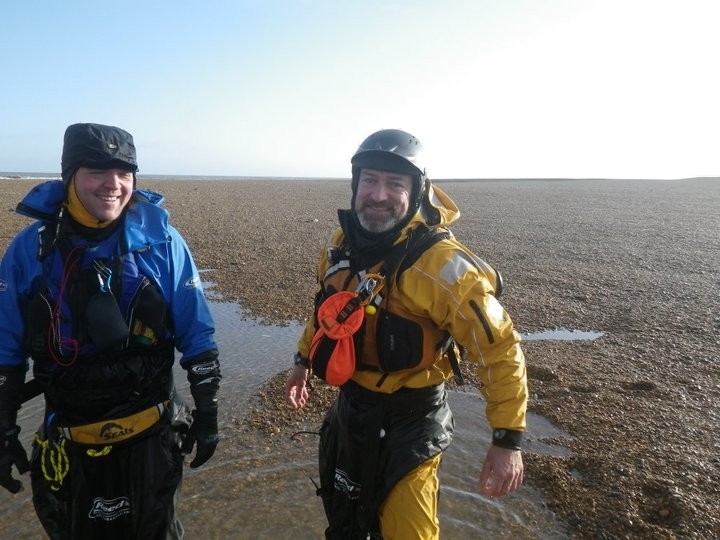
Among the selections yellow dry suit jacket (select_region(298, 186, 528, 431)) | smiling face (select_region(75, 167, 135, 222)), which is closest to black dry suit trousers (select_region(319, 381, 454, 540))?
yellow dry suit jacket (select_region(298, 186, 528, 431))

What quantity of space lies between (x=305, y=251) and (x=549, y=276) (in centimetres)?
672

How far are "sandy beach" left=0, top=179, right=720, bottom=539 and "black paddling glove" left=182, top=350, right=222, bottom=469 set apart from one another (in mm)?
1539

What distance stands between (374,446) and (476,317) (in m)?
1.06

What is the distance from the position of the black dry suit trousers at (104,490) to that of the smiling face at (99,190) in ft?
4.52

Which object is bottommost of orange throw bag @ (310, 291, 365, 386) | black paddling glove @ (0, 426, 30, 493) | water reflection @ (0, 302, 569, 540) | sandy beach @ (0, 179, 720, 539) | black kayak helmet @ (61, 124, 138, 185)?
water reflection @ (0, 302, 569, 540)

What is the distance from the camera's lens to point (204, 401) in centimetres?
340

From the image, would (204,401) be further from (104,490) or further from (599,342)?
(599,342)

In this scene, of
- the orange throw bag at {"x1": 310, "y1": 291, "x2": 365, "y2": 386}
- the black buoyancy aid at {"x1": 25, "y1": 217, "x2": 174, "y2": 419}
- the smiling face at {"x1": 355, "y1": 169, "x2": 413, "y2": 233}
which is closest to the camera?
the black buoyancy aid at {"x1": 25, "y1": 217, "x2": 174, "y2": 419}

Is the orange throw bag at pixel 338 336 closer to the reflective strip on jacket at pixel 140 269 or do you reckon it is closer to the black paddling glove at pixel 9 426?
the reflective strip on jacket at pixel 140 269

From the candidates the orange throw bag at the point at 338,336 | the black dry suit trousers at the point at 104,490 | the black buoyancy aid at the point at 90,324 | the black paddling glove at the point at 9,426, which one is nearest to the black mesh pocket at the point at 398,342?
the orange throw bag at the point at 338,336

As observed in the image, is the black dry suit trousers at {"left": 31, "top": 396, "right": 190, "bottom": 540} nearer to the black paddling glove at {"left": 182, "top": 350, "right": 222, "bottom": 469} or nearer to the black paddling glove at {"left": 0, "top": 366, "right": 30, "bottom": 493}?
the black paddling glove at {"left": 0, "top": 366, "right": 30, "bottom": 493}

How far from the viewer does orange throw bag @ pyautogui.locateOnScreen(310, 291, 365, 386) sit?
10.3 ft

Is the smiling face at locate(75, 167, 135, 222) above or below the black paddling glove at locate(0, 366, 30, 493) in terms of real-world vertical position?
above

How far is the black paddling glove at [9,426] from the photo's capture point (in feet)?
10.2
